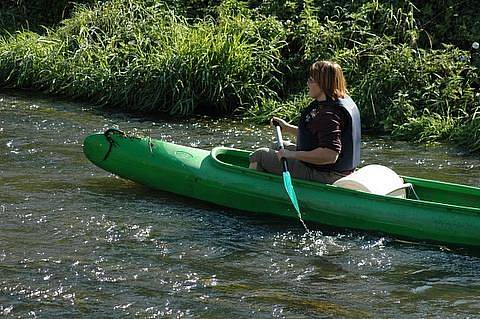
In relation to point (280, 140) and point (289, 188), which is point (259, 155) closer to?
point (280, 140)

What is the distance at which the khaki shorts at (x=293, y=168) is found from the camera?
677 cm

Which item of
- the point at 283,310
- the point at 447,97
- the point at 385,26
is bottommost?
the point at 283,310

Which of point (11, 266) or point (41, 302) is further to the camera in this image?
point (11, 266)

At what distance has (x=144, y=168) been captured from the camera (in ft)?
24.8

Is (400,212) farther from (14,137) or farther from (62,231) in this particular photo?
(14,137)

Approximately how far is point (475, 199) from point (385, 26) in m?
4.40

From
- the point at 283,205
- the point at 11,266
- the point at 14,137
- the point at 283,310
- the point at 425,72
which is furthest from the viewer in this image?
the point at 425,72

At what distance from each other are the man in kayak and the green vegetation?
9.19 ft

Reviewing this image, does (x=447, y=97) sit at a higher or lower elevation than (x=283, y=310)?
higher

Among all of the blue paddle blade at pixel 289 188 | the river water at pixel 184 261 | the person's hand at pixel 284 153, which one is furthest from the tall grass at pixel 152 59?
the blue paddle blade at pixel 289 188

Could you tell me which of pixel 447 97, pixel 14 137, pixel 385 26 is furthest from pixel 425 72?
pixel 14 137

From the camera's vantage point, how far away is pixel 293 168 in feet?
22.5

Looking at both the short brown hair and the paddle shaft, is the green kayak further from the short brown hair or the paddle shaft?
the short brown hair

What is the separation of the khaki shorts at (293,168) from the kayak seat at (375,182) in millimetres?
89
